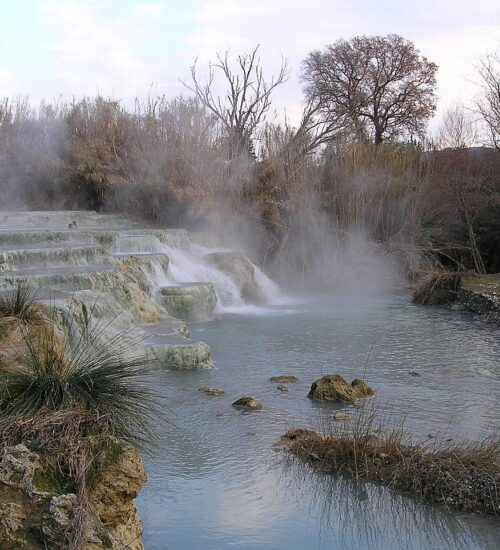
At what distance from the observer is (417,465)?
502cm

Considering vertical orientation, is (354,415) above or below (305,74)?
below

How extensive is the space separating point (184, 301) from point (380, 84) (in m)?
26.2

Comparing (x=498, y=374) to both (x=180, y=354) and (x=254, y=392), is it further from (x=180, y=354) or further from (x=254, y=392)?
(x=180, y=354)

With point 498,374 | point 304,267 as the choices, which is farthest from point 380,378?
point 304,267

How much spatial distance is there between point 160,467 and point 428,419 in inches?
110

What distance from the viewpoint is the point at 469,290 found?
45.9ft

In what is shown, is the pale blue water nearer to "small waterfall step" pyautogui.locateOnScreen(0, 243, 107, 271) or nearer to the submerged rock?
the submerged rock

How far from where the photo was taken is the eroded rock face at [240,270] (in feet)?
50.4

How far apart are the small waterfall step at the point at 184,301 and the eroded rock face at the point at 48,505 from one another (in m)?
9.03

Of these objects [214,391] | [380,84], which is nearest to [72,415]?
[214,391]

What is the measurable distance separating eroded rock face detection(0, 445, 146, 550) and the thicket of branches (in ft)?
44.3

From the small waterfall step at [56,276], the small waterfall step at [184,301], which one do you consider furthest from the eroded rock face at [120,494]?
the small waterfall step at [184,301]

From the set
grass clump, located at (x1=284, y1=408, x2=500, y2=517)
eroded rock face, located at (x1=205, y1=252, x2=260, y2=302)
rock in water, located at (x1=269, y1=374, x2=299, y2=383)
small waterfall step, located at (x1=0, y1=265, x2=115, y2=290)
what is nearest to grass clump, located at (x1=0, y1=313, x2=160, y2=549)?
grass clump, located at (x1=284, y1=408, x2=500, y2=517)

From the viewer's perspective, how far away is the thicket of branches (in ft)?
56.9
